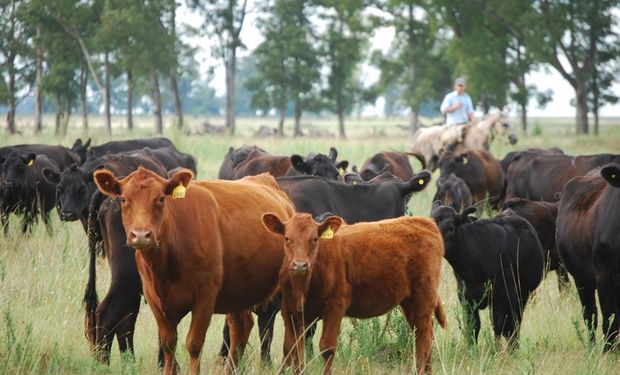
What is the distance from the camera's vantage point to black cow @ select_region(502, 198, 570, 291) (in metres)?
11.0

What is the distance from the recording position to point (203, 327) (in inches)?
263

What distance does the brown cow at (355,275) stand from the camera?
689 cm

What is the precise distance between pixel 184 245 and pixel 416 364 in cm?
197

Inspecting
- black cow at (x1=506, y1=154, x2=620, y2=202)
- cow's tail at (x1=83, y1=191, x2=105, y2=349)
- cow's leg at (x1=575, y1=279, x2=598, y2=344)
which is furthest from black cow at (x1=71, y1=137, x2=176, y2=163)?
cow's leg at (x1=575, y1=279, x2=598, y2=344)

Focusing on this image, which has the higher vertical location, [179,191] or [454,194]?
[179,191]

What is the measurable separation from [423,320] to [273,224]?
136 centimetres

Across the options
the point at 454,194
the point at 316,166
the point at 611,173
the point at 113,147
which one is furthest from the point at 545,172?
the point at 611,173

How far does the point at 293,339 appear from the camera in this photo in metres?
7.04

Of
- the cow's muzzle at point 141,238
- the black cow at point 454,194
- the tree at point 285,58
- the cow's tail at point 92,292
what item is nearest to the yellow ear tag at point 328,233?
the cow's muzzle at point 141,238

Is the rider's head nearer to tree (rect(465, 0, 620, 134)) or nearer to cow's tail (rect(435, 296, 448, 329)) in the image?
cow's tail (rect(435, 296, 448, 329))

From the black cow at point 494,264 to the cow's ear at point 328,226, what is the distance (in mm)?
2140

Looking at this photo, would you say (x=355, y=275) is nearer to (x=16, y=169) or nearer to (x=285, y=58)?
(x=16, y=169)

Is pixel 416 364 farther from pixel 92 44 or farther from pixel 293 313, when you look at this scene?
pixel 92 44

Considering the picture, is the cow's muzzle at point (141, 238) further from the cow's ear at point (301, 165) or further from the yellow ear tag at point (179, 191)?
the cow's ear at point (301, 165)
